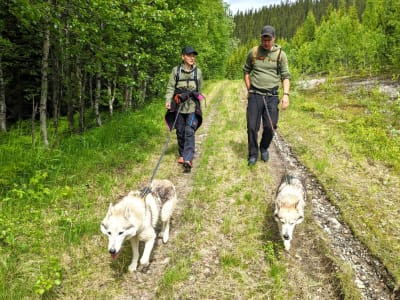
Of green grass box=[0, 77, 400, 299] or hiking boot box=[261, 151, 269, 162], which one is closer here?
green grass box=[0, 77, 400, 299]

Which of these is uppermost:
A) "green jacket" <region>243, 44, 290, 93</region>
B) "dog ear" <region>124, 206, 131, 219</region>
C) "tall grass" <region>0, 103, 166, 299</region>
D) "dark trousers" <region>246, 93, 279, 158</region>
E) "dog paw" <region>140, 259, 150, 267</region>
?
"green jacket" <region>243, 44, 290, 93</region>

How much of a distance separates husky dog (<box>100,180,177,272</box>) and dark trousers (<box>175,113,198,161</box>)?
2214mm

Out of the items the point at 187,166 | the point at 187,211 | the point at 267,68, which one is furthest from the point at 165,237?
the point at 267,68

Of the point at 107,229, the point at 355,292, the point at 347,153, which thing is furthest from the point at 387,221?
the point at 107,229

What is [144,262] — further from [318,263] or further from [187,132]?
[187,132]

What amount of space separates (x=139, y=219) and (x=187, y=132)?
3645mm

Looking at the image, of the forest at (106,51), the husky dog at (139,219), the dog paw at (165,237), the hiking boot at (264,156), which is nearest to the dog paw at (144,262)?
the husky dog at (139,219)

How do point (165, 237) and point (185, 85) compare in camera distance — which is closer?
point (165, 237)

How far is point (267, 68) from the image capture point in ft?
20.1

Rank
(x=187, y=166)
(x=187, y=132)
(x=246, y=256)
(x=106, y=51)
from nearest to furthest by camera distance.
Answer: (x=246, y=256) → (x=187, y=166) → (x=106, y=51) → (x=187, y=132)

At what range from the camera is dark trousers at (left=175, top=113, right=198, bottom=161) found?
20.9 feet

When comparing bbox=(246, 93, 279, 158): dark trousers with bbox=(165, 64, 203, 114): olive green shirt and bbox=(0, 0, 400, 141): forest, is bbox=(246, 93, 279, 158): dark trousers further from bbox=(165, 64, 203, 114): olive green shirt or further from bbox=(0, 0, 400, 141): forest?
bbox=(0, 0, 400, 141): forest

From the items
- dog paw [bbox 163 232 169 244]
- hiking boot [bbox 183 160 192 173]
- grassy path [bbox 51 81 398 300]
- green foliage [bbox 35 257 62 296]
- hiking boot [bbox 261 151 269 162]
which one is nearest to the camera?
green foliage [bbox 35 257 62 296]

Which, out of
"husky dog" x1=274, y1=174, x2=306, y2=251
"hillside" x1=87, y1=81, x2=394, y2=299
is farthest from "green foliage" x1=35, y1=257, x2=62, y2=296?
"husky dog" x1=274, y1=174, x2=306, y2=251
